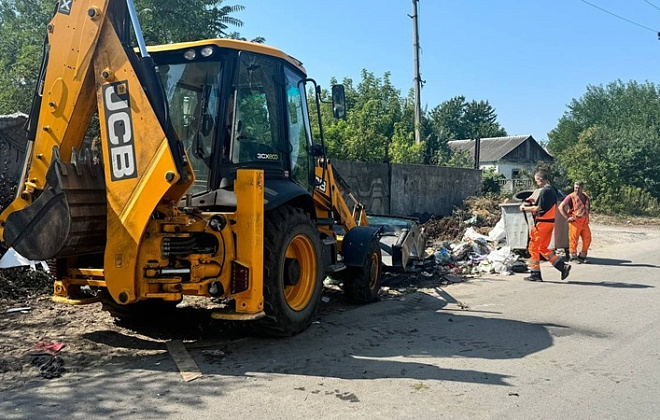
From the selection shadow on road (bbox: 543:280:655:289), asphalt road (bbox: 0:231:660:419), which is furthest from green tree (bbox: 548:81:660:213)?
asphalt road (bbox: 0:231:660:419)

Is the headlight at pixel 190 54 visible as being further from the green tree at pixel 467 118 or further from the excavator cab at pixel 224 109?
the green tree at pixel 467 118

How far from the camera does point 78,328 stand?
18.5 ft

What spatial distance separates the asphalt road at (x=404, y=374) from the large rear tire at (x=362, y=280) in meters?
0.29

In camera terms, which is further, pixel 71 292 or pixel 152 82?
pixel 71 292

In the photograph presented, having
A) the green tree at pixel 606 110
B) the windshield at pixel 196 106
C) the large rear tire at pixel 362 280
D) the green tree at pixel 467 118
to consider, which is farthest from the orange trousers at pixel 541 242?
the green tree at pixel 467 118

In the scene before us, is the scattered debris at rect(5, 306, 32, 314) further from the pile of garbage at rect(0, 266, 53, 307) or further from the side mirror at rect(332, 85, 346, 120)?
the side mirror at rect(332, 85, 346, 120)

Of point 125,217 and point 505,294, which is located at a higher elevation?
point 125,217

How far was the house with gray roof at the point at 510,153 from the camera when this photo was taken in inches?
1895

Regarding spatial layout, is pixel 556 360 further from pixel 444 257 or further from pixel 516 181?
pixel 516 181

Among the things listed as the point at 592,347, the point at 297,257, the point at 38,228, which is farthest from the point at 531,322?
the point at 38,228

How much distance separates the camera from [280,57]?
229 inches

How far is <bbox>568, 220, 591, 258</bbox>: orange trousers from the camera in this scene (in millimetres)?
11422

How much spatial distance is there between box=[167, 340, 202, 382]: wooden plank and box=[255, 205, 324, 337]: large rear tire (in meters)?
0.70

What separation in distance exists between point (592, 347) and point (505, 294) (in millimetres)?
2799
